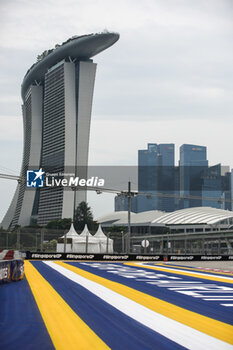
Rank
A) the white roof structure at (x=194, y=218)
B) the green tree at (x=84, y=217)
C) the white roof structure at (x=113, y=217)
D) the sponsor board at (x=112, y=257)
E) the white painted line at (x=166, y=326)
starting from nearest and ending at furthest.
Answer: the white painted line at (x=166, y=326) → the sponsor board at (x=112, y=257) → the white roof structure at (x=194, y=218) → the green tree at (x=84, y=217) → the white roof structure at (x=113, y=217)

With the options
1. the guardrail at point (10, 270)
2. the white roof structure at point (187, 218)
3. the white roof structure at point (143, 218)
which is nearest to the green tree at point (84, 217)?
the white roof structure at point (187, 218)

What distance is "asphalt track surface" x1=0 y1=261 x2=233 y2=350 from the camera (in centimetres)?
609

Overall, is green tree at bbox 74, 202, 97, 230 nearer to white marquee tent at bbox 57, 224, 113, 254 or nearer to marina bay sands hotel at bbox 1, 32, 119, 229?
marina bay sands hotel at bbox 1, 32, 119, 229

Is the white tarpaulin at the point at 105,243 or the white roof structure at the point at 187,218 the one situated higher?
the white roof structure at the point at 187,218

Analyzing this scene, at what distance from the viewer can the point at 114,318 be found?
7.96m

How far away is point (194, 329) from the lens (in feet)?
23.1

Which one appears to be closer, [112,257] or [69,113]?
[112,257]

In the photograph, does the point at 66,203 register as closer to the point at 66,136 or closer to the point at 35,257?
the point at 66,136

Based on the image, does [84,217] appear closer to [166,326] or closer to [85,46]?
[85,46]

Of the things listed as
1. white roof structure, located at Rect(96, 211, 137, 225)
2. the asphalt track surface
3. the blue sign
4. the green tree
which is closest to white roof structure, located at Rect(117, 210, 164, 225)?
white roof structure, located at Rect(96, 211, 137, 225)

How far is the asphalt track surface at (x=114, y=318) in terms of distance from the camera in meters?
6.09

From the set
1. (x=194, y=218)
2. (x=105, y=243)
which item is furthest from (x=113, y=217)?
(x=105, y=243)

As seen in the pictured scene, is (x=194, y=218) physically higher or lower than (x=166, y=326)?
higher

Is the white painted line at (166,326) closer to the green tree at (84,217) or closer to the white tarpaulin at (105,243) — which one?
the white tarpaulin at (105,243)
